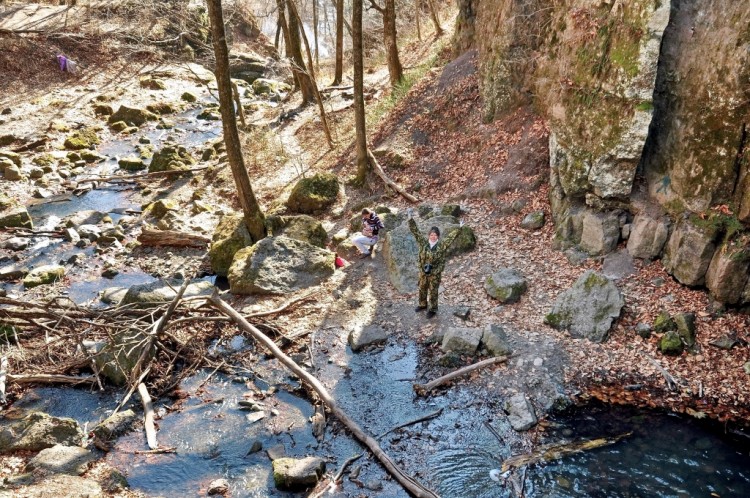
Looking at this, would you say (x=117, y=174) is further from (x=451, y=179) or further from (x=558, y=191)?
(x=558, y=191)

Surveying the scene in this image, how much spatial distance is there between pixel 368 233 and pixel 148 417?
22.6 feet

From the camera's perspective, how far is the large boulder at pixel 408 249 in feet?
40.9

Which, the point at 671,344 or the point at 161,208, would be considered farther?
the point at 161,208

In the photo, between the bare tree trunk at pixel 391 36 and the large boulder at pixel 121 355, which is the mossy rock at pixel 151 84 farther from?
the large boulder at pixel 121 355

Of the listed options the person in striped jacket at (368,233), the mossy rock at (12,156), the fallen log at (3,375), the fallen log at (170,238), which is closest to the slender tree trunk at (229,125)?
the fallen log at (170,238)

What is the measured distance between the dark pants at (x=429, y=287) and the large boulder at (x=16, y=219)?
13.8 m

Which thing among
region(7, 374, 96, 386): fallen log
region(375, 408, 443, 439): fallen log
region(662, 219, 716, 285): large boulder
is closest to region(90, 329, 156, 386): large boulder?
region(7, 374, 96, 386): fallen log

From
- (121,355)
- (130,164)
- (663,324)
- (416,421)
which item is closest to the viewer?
(416,421)

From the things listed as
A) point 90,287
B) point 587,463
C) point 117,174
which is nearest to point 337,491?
point 587,463

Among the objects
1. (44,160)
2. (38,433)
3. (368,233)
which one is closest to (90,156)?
(44,160)

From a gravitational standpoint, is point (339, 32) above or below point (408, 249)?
above

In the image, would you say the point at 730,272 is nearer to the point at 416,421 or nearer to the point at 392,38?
the point at 416,421

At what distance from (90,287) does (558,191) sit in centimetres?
1286

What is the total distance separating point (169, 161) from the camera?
21.2m
